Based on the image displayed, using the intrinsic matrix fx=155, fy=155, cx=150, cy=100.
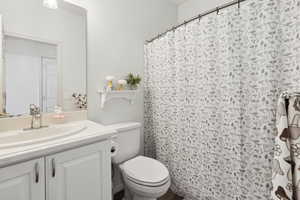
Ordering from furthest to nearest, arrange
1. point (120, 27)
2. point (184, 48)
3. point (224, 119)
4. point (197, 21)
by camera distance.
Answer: point (120, 27), point (184, 48), point (197, 21), point (224, 119)

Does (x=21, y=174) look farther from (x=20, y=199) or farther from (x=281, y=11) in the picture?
(x=281, y=11)

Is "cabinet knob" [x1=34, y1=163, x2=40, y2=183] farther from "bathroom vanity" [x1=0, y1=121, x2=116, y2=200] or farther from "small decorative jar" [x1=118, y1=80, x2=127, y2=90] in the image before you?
"small decorative jar" [x1=118, y1=80, x2=127, y2=90]

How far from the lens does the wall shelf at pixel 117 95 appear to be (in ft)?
5.36

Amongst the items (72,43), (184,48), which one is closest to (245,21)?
(184,48)

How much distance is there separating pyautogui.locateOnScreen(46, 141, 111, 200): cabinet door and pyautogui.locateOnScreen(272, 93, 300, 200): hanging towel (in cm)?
110

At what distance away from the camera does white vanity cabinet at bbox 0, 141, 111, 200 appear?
2.62 ft

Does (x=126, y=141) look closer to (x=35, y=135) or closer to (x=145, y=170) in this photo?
(x=145, y=170)

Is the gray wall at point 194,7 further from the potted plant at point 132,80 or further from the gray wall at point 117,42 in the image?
the potted plant at point 132,80

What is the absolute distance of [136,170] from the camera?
4.75 ft

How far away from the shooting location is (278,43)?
967 millimetres

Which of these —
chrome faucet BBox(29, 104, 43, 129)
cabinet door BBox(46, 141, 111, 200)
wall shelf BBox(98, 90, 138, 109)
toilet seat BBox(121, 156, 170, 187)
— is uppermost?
wall shelf BBox(98, 90, 138, 109)

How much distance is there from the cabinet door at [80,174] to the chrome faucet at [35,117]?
480 millimetres

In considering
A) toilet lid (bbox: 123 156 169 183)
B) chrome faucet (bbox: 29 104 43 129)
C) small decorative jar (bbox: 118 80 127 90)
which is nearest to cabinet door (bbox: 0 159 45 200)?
chrome faucet (bbox: 29 104 43 129)

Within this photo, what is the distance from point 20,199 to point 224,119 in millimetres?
1388
